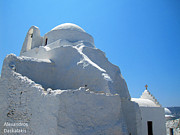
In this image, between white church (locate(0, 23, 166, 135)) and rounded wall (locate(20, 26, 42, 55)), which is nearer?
white church (locate(0, 23, 166, 135))

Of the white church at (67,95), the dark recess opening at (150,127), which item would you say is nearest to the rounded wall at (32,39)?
the white church at (67,95)

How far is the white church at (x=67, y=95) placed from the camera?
4922 mm

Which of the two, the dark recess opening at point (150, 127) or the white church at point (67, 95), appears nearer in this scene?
the white church at point (67, 95)

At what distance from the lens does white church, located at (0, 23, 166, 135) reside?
194 inches

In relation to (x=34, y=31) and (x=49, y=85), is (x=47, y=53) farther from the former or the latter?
(x=34, y=31)

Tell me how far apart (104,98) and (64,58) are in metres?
3.73

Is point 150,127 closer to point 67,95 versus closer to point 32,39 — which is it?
point 67,95

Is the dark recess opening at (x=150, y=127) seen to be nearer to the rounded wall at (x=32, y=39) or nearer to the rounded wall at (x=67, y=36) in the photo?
the rounded wall at (x=67, y=36)

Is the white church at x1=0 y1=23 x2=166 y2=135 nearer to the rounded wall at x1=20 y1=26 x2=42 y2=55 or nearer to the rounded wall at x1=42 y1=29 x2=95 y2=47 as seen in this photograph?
the rounded wall at x1=42 y1=29 x2=95 y2=47

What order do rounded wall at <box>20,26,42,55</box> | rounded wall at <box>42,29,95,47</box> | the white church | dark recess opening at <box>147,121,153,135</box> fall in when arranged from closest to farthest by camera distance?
the white church → rounded wall at <box>42,29,95,47</box> → dark recess opening at <box>147,121,153,135</box> → rounded wall at <box>20,26,42,55</box>

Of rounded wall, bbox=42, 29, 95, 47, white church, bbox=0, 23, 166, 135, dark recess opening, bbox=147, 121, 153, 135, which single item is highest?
rounded wall, bbox=42, 29, 95, 47

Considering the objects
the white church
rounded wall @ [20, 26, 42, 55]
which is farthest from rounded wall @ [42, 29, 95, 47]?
rounded wall @ [20, 26, 42, 55]

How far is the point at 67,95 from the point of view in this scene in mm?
4918

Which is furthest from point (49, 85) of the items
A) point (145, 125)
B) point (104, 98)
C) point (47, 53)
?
point (145, 125)
